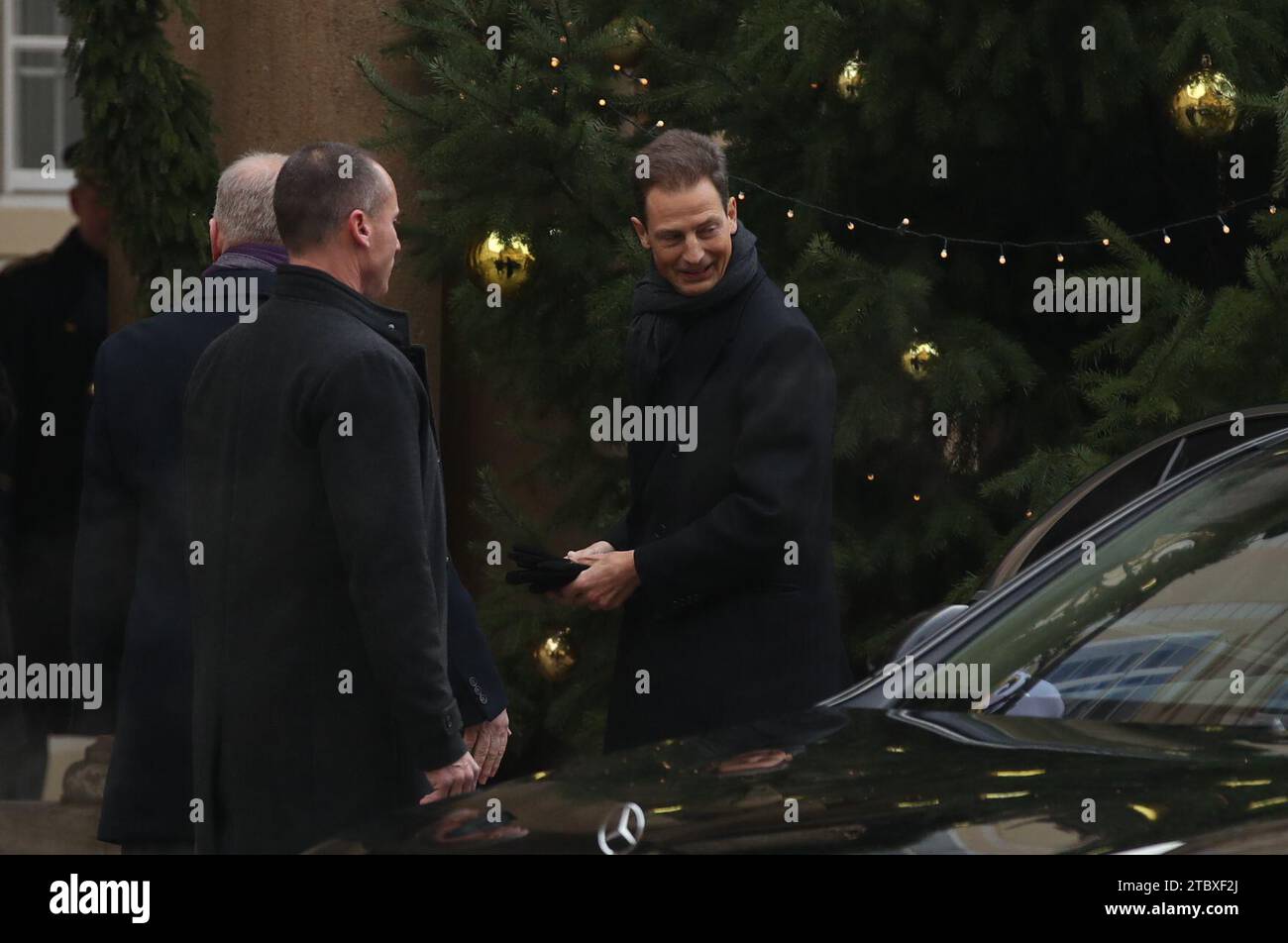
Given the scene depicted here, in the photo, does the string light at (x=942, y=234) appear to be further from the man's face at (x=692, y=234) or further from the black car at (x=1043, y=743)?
the black car at (x=1043, y=743)

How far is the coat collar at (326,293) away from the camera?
3.51 m

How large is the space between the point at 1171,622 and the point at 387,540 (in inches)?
50.4

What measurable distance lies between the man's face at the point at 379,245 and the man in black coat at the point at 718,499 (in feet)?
1.75

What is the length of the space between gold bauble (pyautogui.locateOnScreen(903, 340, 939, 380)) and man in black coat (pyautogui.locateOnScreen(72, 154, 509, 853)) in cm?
219

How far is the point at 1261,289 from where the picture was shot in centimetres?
518

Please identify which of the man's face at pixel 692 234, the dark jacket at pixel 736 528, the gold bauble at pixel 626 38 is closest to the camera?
the dark jacket at pixel 736 528

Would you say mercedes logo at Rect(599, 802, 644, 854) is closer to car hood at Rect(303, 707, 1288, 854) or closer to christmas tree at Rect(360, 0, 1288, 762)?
car hood at Rect(303, 707, 1288, 854)

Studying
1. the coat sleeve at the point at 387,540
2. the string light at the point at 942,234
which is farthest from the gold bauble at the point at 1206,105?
the coat sleeve at the point at 387,540

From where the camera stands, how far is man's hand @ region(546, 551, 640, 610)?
12.6 ft

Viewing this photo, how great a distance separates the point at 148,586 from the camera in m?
3.96

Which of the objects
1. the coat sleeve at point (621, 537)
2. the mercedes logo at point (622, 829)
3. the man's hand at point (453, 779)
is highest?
the coat sleeve at point (621, 537)

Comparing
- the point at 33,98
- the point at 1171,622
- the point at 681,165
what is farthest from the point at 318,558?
the point at 33,98

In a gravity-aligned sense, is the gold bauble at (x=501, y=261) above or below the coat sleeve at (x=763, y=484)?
above
